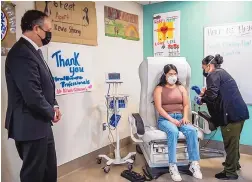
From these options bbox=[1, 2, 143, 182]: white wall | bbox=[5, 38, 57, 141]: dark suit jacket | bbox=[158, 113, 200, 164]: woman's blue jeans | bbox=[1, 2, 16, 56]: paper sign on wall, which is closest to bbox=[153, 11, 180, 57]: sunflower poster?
bbox=[1, 2, 143, 182]: white wall

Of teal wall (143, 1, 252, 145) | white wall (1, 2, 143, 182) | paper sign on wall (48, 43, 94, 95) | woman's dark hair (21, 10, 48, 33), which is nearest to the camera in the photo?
woman's dark hair (21, 10, 48, 33)

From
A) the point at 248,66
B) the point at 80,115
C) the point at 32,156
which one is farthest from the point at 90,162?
the point at 248,66

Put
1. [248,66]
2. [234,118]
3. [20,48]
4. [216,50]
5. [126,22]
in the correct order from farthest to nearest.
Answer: [126,22], [216,50], [248,66], [234,118], [20,48]

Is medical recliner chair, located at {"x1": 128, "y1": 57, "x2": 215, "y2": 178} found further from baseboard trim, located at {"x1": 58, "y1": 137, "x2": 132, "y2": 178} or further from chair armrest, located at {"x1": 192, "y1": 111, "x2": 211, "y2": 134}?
baseboard trim, located at {"x1": 58, "y1": 137, "x2": 132, "y2": 178}

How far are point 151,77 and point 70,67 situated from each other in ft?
2.99

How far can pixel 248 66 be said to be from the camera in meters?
3.14

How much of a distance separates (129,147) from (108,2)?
6.65 ft

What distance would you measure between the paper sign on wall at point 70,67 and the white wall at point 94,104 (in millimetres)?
93

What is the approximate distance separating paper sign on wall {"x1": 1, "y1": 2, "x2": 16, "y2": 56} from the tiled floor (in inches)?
56.8

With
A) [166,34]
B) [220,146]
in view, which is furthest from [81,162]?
[166,34]

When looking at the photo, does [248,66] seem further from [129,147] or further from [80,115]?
[80,115]

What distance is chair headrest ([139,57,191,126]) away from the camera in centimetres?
285

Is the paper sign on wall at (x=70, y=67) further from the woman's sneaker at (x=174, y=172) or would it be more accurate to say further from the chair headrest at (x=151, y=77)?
the woman's sneaker at (x=174, y=172)

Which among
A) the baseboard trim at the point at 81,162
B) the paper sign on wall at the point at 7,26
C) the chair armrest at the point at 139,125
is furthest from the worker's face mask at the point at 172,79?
the paper sign on wall at the point at 7,26
